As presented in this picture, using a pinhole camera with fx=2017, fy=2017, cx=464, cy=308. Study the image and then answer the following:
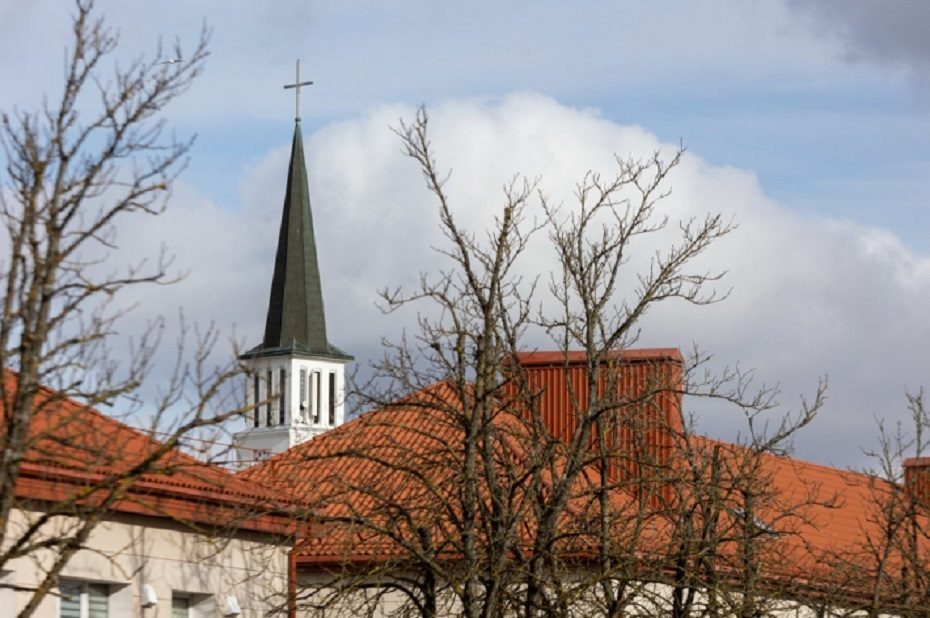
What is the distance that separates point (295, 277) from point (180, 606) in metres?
80.0

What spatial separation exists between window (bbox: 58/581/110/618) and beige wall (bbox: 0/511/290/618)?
9cm

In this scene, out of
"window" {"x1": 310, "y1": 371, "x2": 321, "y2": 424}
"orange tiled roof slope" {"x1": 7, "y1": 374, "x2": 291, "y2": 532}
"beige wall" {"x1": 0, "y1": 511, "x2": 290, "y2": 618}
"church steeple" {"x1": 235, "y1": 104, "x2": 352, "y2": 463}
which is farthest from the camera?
"window" {"x1": 310, "y1": 371, "x2": 321, "y2": 424}

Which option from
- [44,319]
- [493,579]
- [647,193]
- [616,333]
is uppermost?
[647,193]

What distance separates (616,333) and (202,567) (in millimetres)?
5350

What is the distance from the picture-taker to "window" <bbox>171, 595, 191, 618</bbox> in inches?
869

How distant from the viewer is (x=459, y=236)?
1938 cm

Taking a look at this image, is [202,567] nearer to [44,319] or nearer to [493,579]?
[493,579]

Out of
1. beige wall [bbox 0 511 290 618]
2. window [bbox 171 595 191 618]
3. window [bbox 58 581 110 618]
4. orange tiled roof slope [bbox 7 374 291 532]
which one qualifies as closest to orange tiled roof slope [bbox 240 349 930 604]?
orange tiled roof slope [bbox 7 374 291 532]

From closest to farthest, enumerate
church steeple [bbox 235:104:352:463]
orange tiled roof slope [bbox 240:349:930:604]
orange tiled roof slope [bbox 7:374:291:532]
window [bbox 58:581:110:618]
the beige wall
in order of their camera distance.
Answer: orange tiled roof slope [bbox 7:374:291:532] → the beige wall → orange tiled roof slope [bbox 240:349:930:604] → window [bbox 58:581:110:618] → church steeple [bbox 235:104:352:463]

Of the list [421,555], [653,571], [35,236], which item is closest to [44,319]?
[35,236]

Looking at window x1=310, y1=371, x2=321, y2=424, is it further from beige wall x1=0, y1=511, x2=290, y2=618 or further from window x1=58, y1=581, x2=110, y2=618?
window x1=58, y1=581, x2=110, y2=618

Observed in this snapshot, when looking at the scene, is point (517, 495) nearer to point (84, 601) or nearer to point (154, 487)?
point (154, 487)

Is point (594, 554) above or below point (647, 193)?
below

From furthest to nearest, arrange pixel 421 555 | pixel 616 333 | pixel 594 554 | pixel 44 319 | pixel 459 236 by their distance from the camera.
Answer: pixel 594 554, pixel 616 333, pixel 459 236, pixel 421 555, pixel 44 319
